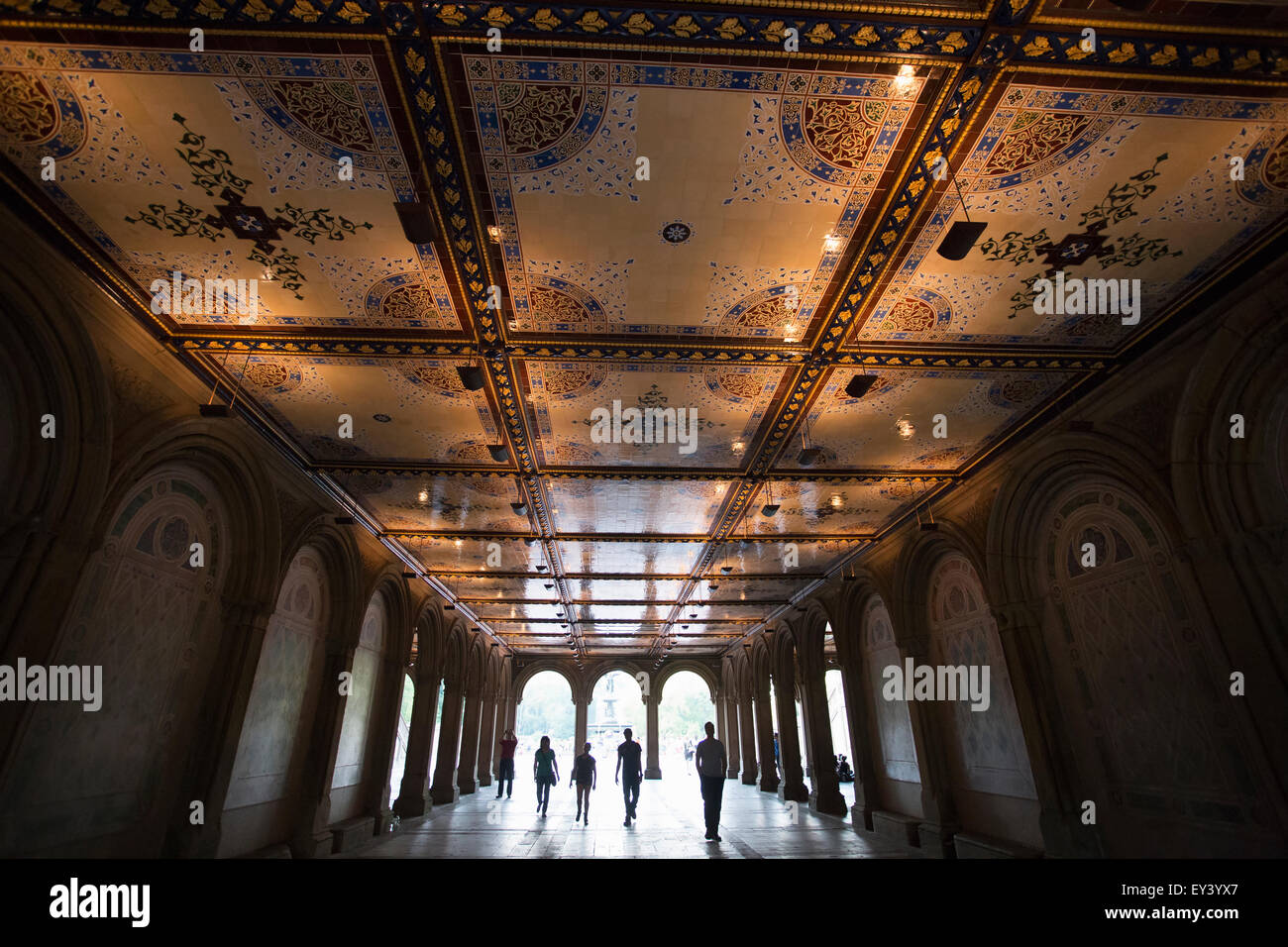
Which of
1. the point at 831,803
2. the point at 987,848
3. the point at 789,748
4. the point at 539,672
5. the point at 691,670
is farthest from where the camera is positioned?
the point at 691,670

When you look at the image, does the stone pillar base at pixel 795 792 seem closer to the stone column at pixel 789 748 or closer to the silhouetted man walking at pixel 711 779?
the stone column at pixel 789 748

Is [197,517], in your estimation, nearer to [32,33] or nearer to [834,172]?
[32,33]

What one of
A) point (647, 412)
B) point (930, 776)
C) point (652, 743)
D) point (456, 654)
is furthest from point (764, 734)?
point (647, 412)

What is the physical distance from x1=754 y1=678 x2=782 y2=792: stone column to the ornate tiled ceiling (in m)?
12.5

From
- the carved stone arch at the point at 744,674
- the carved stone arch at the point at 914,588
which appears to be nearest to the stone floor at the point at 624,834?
the carved stone arch at the point at 914,588

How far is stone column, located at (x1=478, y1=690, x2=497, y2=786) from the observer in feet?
58.2

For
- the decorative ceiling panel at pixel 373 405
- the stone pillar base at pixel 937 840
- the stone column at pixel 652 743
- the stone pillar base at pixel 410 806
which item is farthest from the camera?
the stone column at pixel 652 743

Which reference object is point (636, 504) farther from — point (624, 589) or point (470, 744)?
point (470, 744)

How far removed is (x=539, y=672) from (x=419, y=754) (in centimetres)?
1026

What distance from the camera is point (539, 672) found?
875 inches

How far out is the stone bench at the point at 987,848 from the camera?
21.0ft

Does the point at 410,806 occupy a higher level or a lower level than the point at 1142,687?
lower

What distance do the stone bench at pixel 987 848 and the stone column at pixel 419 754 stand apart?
9.59 m
